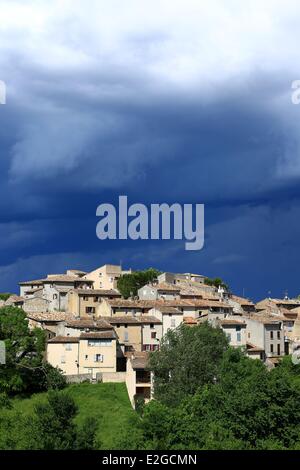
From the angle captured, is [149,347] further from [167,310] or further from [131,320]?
[167,310]

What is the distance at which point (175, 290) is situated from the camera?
9062 centimetres

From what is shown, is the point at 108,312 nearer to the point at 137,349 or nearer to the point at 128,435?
the point at 137,349

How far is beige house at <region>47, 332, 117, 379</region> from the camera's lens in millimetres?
68688

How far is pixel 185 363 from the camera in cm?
6016

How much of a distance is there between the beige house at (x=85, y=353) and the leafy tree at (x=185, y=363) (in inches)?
263

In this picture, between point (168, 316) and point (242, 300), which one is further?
point (242, 300)

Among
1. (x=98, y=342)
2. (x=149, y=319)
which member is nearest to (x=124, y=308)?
(x=149, y=319)

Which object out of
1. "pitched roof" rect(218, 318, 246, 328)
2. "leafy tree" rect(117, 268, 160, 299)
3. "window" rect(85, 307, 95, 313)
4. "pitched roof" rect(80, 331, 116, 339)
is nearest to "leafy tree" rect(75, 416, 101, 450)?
"pitched roof" rect(80, 331, 116, 339)

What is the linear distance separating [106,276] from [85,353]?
33669mm

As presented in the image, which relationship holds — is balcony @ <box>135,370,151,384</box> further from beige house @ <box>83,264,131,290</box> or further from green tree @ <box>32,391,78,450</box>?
beige house @ <box>83,264,131,290</box>

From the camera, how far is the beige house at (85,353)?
6869 centimetres

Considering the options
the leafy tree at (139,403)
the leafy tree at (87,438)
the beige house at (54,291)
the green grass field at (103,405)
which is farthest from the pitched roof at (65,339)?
the leafy tree at (87,438)
